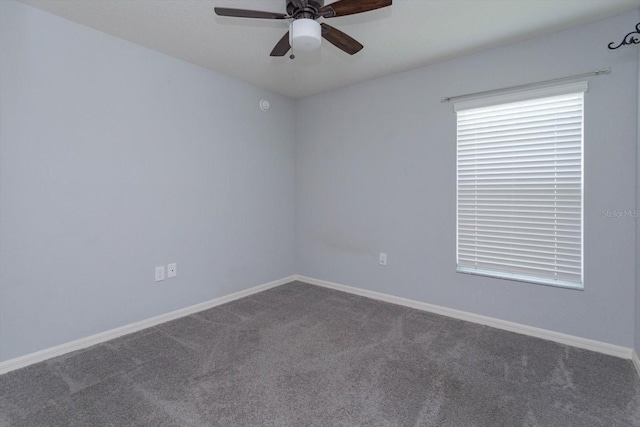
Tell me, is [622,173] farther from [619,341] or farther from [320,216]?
[320,216]

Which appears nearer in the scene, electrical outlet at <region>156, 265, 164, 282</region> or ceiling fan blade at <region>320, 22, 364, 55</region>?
ceiling fan blade at <region>320, 22, 364, 55</region>

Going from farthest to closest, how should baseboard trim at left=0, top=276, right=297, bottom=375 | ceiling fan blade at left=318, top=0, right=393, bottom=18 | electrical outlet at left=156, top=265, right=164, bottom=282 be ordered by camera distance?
electrical outlet at left=156, top=265, right=164, bottom=282 → baseboard trim at left=0, top=276, right=297, bottom=375 → ceiling fan blade at left=318, top=0, right=393, bottom=18

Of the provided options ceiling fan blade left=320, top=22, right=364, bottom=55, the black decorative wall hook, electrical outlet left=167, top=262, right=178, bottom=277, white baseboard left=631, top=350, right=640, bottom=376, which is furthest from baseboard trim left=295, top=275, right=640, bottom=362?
ceiling fan blade left=320, top=22, right=364, bottom=55

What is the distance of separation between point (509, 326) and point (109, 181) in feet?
11.4

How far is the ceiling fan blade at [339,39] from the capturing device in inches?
72.8

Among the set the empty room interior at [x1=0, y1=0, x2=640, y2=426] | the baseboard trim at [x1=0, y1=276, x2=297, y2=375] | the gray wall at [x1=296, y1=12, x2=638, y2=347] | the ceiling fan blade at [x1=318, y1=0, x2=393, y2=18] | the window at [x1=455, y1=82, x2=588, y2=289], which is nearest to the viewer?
the ceiling fan blade at [x1=318, y1=0, x2=393, y2=18]

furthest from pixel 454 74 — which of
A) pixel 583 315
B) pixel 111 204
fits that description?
pixel 111 204

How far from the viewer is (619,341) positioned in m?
2.24

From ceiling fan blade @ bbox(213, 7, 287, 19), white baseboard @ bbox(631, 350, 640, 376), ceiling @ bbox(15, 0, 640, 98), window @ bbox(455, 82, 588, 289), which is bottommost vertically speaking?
white baseboard @ bbox(631, 350, 640, 376)

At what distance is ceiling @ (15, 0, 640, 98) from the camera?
6.89 feet

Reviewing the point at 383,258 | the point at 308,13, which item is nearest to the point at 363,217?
the point at 383,258

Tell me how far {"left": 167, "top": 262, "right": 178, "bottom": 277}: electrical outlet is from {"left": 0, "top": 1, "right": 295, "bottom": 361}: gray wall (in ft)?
0.15

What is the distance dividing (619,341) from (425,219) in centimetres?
164

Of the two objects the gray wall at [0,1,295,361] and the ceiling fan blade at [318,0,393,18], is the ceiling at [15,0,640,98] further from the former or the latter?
the ceiling fan blade at [318,0,393,18]
